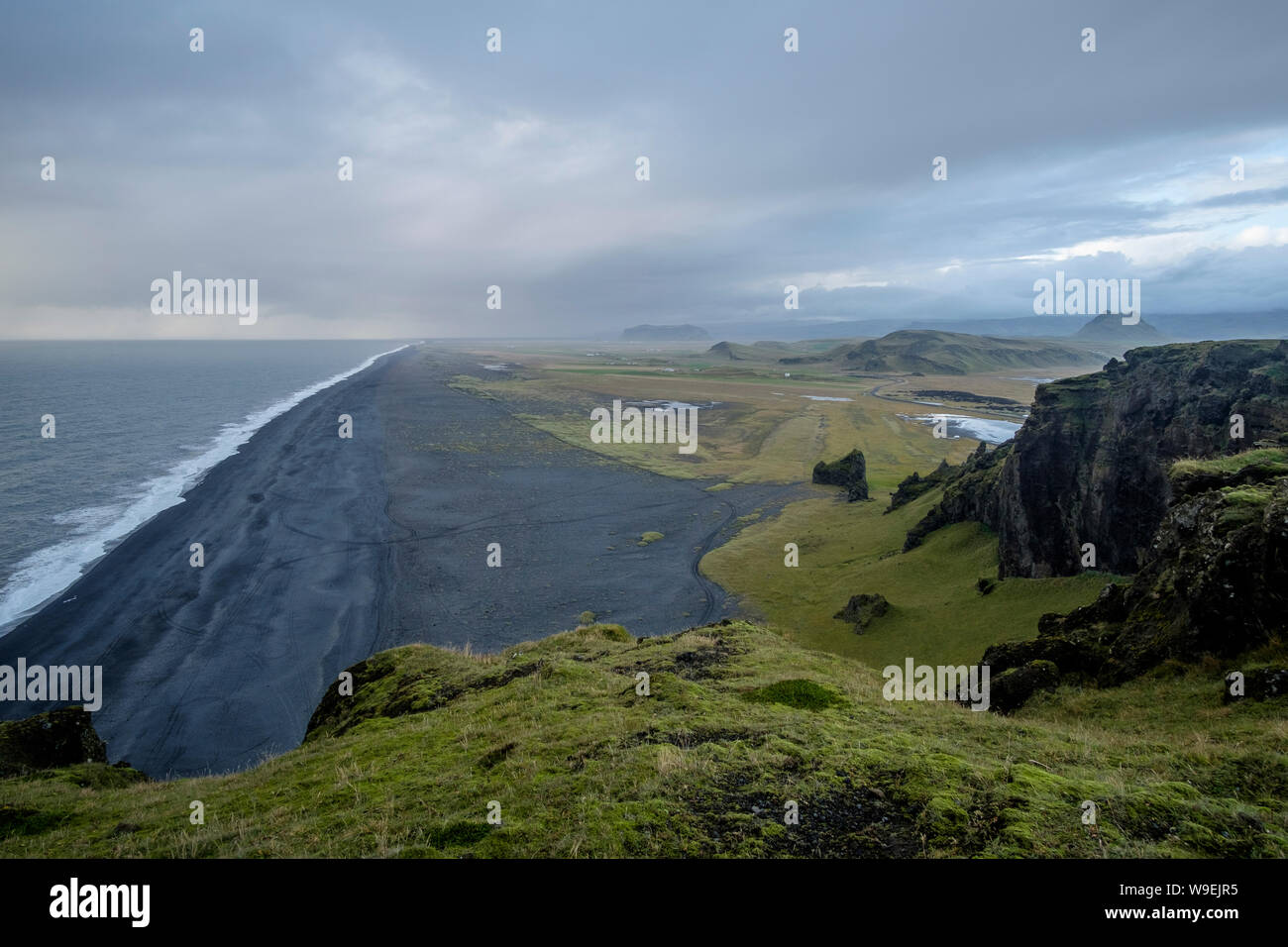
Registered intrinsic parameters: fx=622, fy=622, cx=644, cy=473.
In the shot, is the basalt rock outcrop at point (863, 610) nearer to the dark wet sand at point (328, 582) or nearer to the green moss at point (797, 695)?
the dark wet sand at point (328, 582)

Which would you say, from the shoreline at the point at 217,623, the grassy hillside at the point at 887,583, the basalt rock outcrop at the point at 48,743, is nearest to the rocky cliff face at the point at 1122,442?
the grassy hillside at the point at 887,583

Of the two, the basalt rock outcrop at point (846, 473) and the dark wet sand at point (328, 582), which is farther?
the basalt rock outcrop at point (846, 473)

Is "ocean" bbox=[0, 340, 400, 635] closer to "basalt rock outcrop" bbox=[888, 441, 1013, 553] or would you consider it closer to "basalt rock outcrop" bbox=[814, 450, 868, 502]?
"basalt rock outcrop" bbox=[888, 441, 1013, 553]

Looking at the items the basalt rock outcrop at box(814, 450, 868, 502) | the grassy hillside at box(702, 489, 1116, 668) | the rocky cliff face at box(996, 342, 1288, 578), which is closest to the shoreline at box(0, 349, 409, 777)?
the grassy hillside at box(702, 489, 1116, 668)
